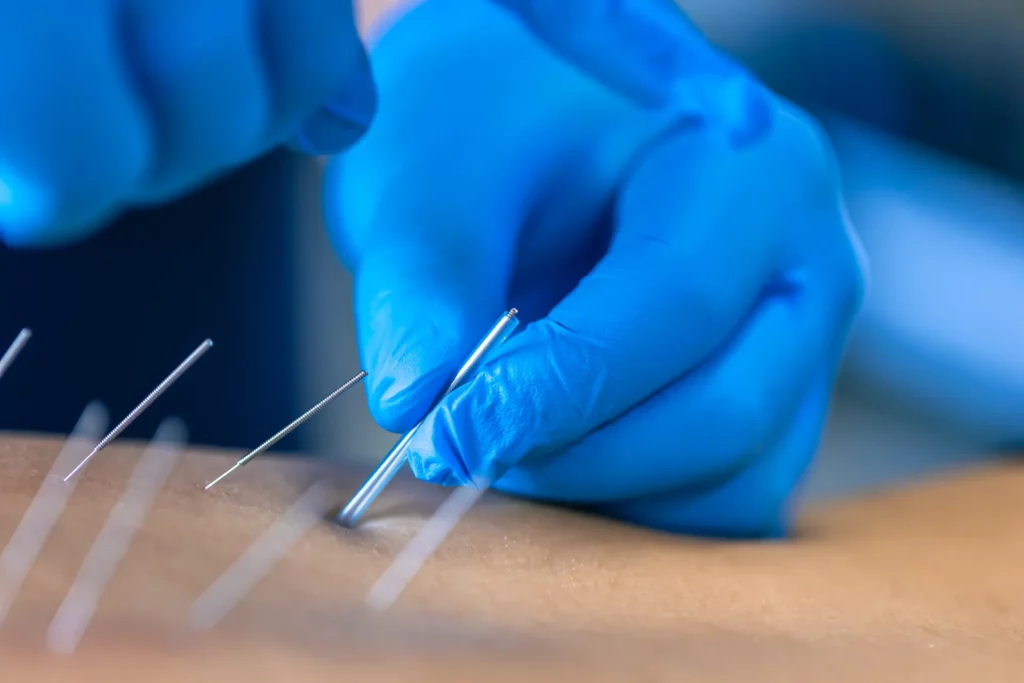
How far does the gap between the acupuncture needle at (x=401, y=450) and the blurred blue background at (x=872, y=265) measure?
0.39 meters

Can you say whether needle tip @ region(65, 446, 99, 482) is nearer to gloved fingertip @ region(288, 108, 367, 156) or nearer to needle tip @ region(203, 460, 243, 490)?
needle tip @ region(203, 460, 243, 490)

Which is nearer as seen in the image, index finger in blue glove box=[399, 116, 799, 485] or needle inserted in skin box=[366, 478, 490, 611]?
needle inserted in skin box=[366, 478, 490, 611]

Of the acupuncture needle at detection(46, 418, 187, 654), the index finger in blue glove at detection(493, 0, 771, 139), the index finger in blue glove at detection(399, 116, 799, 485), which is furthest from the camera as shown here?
the index finger in blue glove at detection(493, 0, 771, 139)

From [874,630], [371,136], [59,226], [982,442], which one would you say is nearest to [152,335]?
[371,136]

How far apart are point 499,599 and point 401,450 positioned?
158mm

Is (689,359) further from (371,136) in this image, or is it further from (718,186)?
(371,136)

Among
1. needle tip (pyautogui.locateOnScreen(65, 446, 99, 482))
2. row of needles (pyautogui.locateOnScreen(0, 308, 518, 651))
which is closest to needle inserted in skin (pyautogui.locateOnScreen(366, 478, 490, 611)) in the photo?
row of needles (pyautogui.locateOnScreen(0, 308, 518, 651))

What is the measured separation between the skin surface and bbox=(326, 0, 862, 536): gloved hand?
83mm

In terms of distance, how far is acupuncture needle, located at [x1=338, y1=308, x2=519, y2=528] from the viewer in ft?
2.17

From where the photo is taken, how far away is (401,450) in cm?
67

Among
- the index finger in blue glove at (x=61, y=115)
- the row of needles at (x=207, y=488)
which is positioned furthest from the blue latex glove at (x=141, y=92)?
the row of needles at (x=207, y=488)

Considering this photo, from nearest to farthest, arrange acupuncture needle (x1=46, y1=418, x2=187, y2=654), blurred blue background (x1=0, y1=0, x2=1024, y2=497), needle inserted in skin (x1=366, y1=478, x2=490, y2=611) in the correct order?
acupuncture needle (x1=46, y1=418, x2=187, y2=654), needle inserted in skin (x1=366, y1=478, x2=490, y2=611), blurred blue background (x1=0, y1=0, x2=1024, y2=497)

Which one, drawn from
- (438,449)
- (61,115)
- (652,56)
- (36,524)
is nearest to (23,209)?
(61,115)

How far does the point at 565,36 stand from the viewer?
813 mm
